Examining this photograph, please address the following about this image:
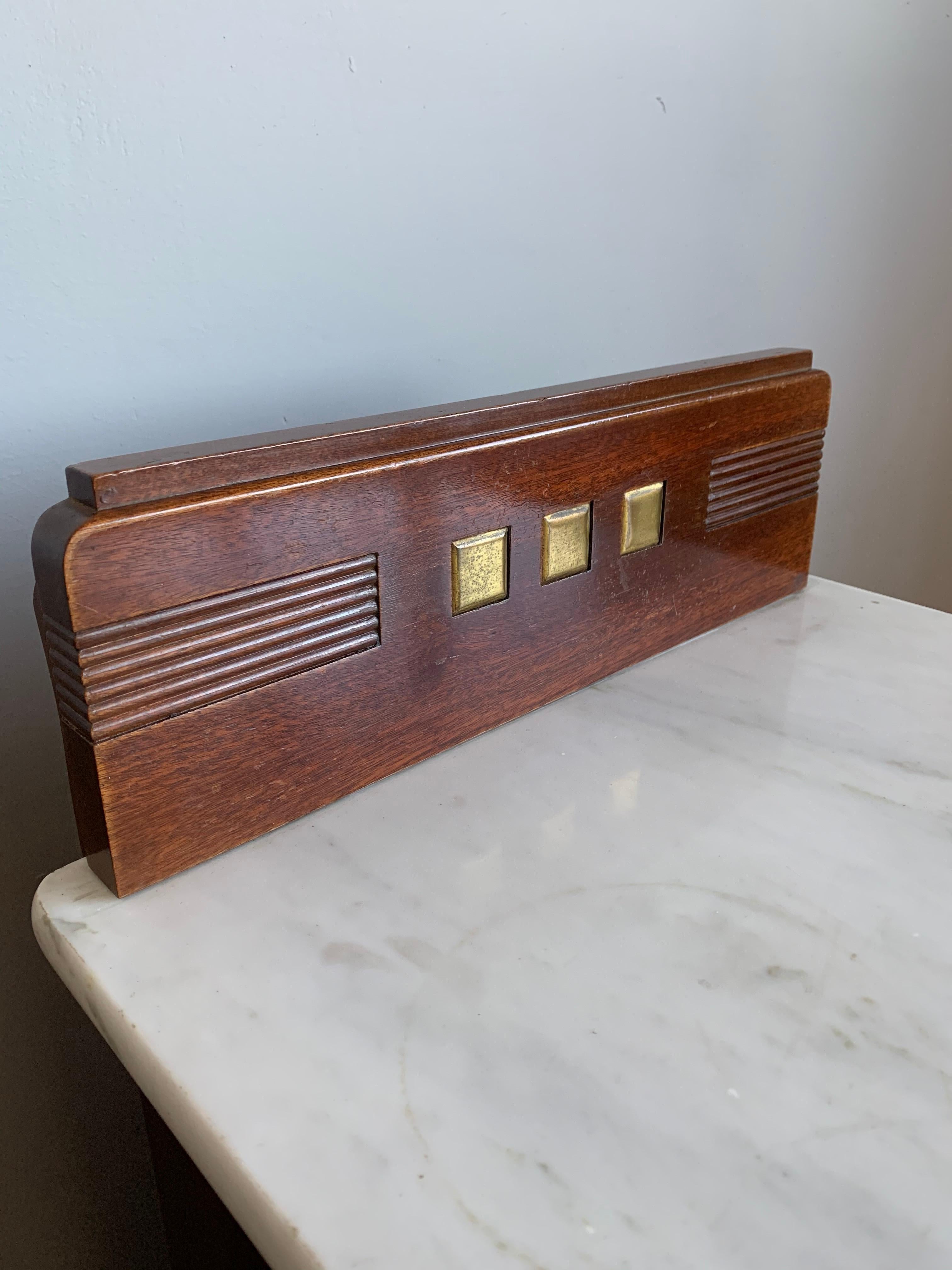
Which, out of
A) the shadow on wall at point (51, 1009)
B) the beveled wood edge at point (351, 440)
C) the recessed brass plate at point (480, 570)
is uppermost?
the beveled wood edge at point (351, 440)

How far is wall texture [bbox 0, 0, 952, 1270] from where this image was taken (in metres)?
0.62

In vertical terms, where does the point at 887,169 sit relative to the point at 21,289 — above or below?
above

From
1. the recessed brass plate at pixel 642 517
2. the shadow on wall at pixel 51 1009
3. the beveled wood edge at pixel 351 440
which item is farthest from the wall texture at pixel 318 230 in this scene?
the recessed brass plate at pixel 642 517

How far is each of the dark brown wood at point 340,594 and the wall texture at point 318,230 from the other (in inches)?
7.9

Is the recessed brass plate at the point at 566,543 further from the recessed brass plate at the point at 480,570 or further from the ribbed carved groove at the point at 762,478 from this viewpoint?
the ribbed carved groove at the point at 762,478

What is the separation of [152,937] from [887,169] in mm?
1291

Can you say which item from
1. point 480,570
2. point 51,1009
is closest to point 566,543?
point 480,570

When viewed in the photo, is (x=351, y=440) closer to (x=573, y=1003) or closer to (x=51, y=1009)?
(x=573, y=1003)

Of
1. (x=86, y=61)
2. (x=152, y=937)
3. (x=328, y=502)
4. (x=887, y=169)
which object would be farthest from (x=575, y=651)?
(x=887, y=169)

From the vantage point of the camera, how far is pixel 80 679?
46 cm

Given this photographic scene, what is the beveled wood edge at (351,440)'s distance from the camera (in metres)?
0.46

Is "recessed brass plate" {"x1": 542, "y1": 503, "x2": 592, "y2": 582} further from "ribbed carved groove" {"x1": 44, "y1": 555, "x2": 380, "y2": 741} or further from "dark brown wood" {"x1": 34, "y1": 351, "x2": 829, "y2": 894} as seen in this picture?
"ribbed carved groove" {"x1": 44, "y1": 555, "x2": 380, "y2": 741}

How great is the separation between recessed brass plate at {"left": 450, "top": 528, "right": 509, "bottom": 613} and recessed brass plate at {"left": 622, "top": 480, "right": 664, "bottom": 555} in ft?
0.37

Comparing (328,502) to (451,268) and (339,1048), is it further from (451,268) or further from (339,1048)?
(451,268)
